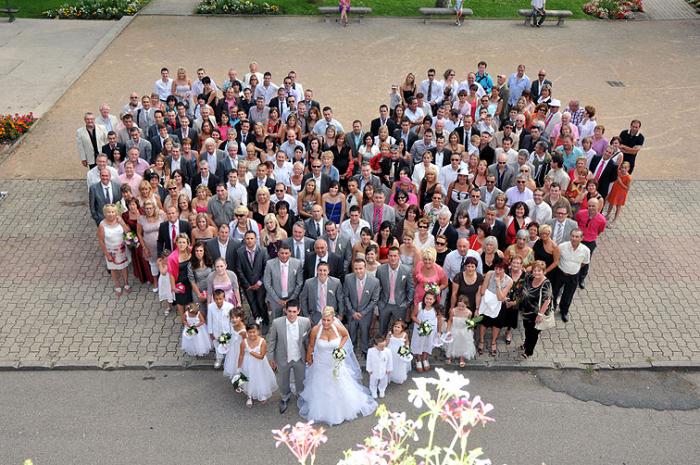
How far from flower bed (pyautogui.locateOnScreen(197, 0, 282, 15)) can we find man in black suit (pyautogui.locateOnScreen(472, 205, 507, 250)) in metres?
18.9

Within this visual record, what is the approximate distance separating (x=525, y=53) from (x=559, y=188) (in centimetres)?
1325

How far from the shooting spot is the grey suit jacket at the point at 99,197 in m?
10.9

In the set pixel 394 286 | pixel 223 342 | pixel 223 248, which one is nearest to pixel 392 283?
pixel 394 286

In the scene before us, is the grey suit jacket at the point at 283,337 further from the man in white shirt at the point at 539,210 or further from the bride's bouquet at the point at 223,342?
the man in white shirt at the point at 539,210

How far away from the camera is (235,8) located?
1024 inches

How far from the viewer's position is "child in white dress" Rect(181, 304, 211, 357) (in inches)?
358

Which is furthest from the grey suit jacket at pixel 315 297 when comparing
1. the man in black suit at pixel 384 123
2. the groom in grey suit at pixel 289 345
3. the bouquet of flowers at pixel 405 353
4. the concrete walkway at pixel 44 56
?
the concrete walkway at pixel 44 56

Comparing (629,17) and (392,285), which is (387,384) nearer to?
(392,285)

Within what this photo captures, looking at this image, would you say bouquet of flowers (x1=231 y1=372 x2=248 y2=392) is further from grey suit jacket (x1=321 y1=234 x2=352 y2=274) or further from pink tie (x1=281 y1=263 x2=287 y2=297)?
grey suit jacket (x1=321 y1=234 x2=352 y2=274)

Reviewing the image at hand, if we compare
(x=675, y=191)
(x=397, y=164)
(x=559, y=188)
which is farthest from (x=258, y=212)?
(x=675, y=191)

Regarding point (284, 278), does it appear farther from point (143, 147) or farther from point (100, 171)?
point (143, 147)

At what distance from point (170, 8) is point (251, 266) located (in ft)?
67.2

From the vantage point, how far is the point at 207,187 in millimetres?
10969

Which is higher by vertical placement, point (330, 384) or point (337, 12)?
point (337, 12)
